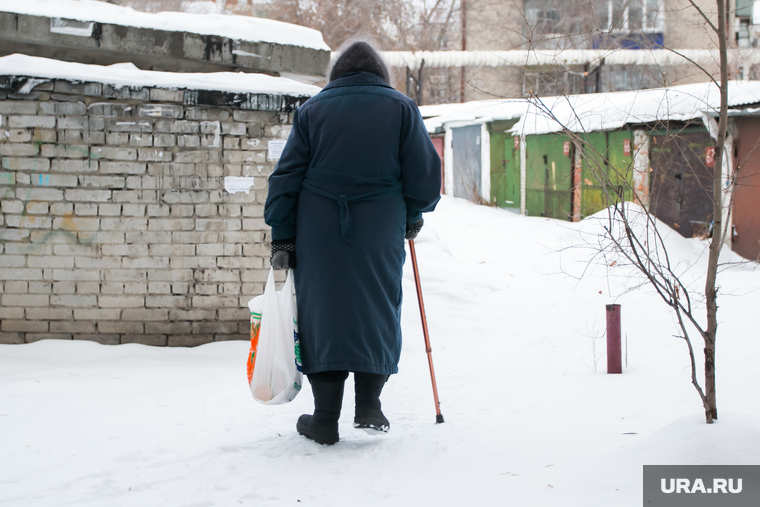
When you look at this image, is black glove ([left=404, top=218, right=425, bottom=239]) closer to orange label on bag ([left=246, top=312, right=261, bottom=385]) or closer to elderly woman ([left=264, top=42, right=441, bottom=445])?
elderly woman ([left=264, top=42, right=441, bottom=445])

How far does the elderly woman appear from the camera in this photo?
304 cm

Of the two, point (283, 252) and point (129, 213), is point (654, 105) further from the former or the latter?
point (283, 252)

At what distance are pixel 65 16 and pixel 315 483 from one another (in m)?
4.81

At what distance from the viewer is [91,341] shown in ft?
17.9

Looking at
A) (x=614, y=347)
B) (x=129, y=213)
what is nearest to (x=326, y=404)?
(x=614, y=347)

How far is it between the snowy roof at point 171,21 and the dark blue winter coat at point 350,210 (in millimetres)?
3361

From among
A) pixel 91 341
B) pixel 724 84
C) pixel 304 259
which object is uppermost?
pixel 724 84

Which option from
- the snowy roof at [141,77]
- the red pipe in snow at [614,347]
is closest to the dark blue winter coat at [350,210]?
the red pipe in snow at [614,347]

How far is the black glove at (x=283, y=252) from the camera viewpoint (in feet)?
10.3

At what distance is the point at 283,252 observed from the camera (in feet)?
10.3

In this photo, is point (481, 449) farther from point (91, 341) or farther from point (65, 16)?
point (65, 16)

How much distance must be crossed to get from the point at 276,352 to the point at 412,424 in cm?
86

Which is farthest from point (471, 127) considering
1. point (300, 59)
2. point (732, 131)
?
point (300, 59)

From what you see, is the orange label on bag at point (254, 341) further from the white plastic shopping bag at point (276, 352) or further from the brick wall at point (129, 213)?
the brick wall at point (129, 213)
